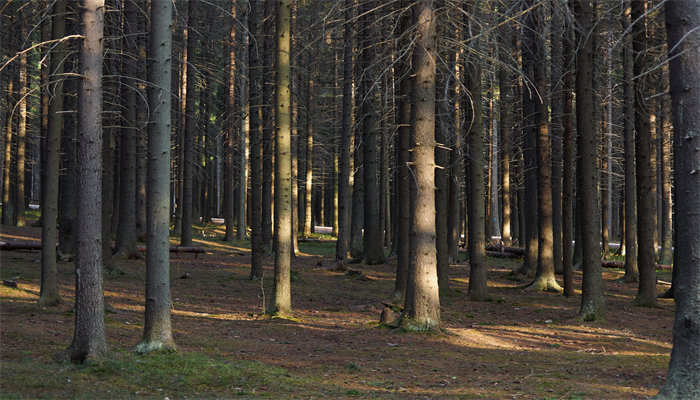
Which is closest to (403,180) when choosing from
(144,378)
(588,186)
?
(588,186)

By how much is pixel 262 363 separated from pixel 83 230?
10.3 feet

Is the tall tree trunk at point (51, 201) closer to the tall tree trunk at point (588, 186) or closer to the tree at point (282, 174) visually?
the tree at point (282, 174)

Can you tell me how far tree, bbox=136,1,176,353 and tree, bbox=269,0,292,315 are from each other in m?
4.40

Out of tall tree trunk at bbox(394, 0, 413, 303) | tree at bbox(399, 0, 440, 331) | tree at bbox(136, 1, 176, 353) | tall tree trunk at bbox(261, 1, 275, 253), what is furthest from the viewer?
tall tree trunk at bbox(261, 1, 275, 253)

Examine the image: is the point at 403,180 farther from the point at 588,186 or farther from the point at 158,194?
the point at 158,194

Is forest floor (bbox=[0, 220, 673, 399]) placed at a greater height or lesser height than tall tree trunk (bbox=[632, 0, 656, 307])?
lesser

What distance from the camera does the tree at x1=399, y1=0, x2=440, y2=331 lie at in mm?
11688

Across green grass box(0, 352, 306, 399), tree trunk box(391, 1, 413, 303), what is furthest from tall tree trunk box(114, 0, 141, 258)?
green grass box(0, 352, 306, 399)

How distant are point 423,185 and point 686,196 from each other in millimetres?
5482

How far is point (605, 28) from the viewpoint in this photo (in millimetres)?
17219

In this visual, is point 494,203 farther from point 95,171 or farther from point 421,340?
point 95,171

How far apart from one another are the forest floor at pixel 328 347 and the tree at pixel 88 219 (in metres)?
0.31

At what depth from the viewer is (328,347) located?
35.6ft

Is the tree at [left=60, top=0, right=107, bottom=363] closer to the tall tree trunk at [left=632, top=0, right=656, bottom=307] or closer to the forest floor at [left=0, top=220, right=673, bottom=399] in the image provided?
the forest floor at [left=0, top=220, right=673, bottom=399]
